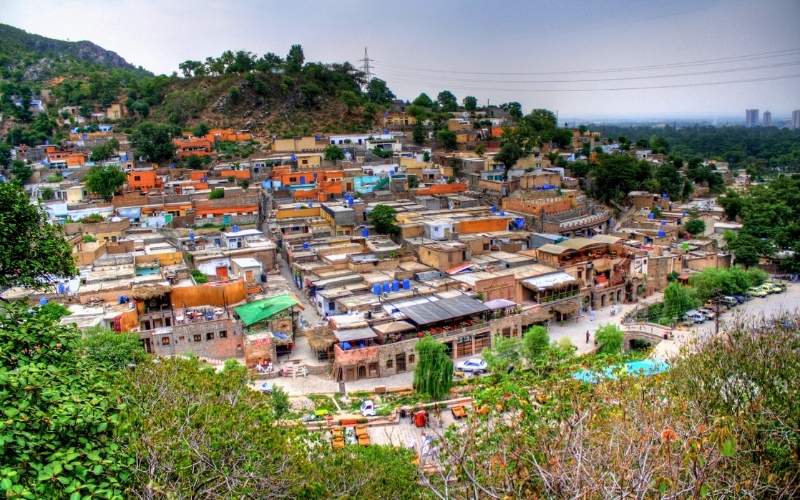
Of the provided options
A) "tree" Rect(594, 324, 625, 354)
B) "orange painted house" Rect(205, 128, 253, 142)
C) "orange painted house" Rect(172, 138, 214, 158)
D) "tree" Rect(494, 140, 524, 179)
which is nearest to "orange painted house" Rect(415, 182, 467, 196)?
"tree" Rect(494, 140, 524, 179)

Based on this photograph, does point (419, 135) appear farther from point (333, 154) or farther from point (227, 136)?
point (227, 136)

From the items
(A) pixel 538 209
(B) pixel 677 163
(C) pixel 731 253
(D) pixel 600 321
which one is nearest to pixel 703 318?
(D) pixel 600 321

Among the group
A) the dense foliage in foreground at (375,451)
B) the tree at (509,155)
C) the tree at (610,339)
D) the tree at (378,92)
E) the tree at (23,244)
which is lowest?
the tree at (610,339)

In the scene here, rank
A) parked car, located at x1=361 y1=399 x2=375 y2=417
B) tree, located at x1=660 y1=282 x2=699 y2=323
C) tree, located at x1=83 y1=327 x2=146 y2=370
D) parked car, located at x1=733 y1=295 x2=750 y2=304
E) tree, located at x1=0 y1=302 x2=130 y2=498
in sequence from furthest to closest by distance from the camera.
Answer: parked car, located at x1=733 y1=295 x2=750 y2=304 < tree, located at x1=660 y1=282 x2=699 y2=323 < parked car, located at x1=361 y1=399 x2=375 y2=417 < tree, located at x1=83 y1=327 x2=146 y2=370 < tree, located at x1=0 y1=302 x2=130 y2=498

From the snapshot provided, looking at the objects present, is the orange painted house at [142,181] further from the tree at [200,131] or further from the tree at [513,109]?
the tree at [513,109]

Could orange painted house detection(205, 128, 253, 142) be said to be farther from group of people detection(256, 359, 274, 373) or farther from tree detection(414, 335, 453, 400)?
tree detection(414, 335, 453, 400)

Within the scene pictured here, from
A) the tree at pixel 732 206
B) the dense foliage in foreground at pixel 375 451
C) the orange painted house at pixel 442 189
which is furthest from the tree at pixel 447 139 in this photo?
the dense foliage in foreground at pixel 375 451
